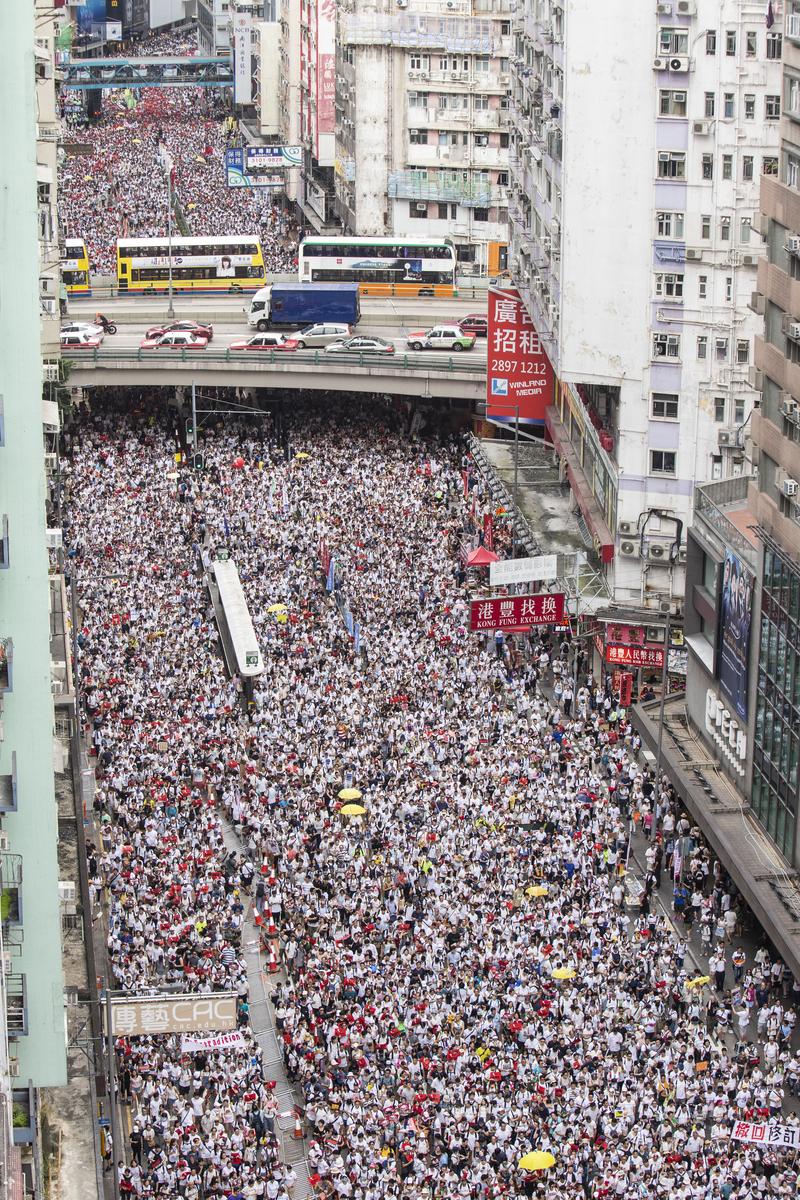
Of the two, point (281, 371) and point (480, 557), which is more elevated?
point (281, 371)

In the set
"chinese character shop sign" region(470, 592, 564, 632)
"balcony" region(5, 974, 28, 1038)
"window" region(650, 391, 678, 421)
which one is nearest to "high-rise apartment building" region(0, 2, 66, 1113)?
"balcony" region(5, 974, 28, 1038)

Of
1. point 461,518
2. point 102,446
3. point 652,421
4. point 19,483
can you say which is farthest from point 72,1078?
point 102,446

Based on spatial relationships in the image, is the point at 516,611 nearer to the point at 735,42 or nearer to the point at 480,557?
the point at 480,557

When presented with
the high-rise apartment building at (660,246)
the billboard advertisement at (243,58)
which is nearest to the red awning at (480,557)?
the high-rise apartment building at (660,246)

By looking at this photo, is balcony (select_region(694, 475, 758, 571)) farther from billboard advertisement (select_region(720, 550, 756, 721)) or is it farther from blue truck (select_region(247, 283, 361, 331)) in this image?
blue truck (select_region(247, 283, 361, 331))

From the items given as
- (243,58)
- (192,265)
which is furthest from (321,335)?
(243,58)

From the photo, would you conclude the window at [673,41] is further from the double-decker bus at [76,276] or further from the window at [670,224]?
the double-decker bus at [76,276]

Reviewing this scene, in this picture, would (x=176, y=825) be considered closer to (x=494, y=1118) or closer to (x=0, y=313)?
(x=494, y=1118)
